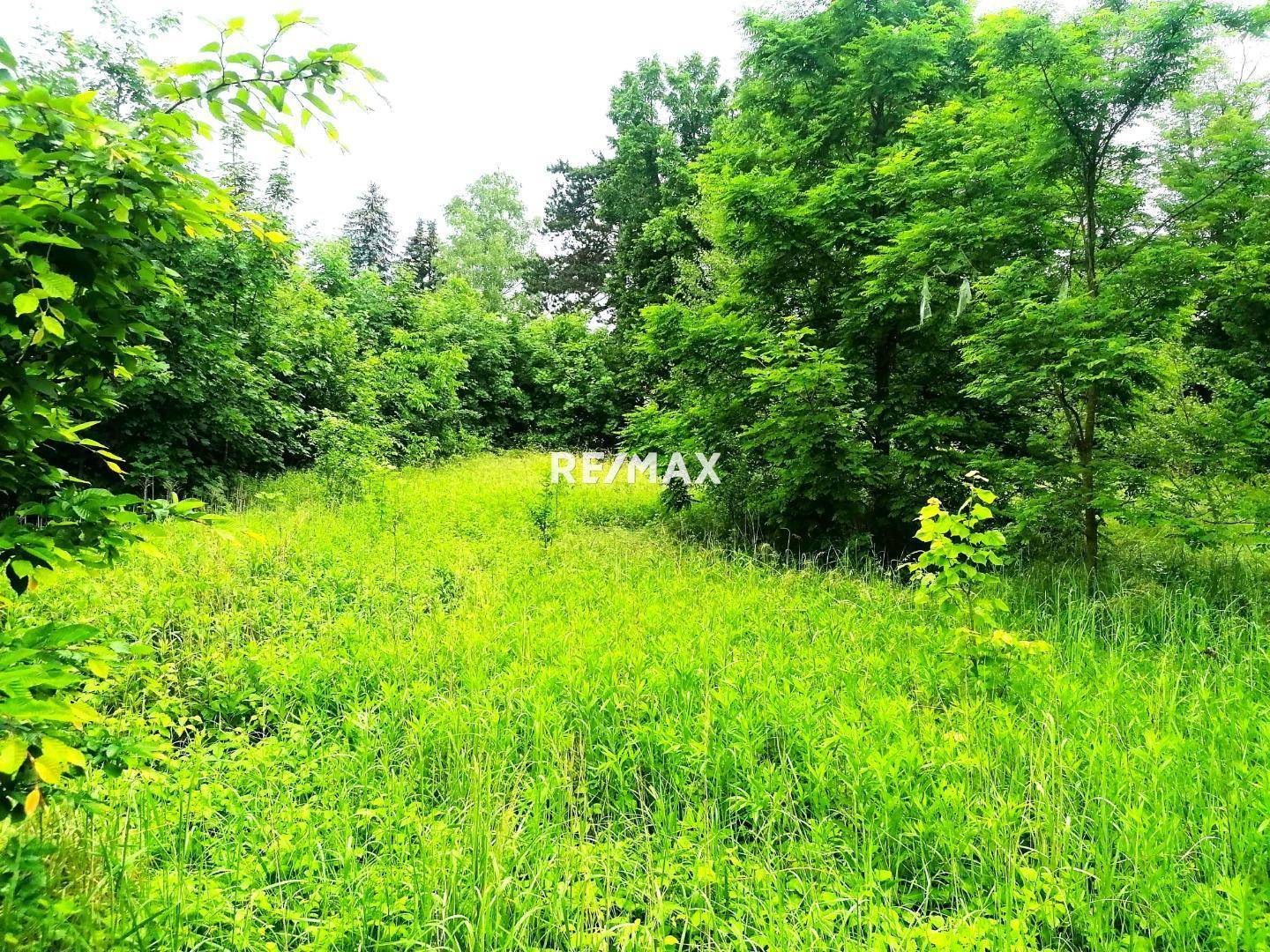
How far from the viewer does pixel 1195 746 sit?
2.30 metres

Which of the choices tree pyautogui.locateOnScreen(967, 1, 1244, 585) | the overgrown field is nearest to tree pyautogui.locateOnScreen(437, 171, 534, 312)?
tree pyautogui.locateOnScreen(967, 1, 1244, 585)

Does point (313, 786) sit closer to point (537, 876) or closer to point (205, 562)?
point (537, 876)

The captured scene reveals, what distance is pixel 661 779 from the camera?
2408 mm

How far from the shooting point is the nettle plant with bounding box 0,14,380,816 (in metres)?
1.09

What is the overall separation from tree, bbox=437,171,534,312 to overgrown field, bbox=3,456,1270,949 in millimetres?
25994

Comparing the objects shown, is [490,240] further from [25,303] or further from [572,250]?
[25,303]

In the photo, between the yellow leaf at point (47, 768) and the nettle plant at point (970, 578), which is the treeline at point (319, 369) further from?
the nettle plant at point (970, 578)

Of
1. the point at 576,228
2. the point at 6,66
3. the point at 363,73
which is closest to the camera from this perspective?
the point at 6,66

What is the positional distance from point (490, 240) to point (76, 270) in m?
29.9

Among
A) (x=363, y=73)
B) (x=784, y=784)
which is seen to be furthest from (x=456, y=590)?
(x=363, y=73)

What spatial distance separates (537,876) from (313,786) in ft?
3.52
